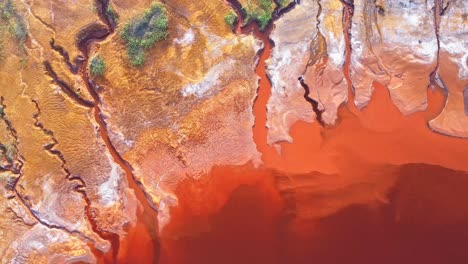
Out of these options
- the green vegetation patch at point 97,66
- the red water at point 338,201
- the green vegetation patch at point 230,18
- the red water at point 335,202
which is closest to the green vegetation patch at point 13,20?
the green vegetation patch at point 97,66

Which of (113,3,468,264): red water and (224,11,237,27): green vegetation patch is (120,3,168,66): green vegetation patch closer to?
(224,11,237,27): green vegetation patch

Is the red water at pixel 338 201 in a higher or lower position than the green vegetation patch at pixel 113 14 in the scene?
lower

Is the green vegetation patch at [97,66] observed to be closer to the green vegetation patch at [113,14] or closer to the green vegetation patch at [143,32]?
the green vegetation patch at [143,32]

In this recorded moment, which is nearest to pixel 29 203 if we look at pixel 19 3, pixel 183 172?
pixel 183 172

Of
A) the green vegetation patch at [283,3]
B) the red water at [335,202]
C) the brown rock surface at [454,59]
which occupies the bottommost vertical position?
the red water at [335,202]

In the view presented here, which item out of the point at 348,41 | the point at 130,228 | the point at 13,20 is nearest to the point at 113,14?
the point at 13,20

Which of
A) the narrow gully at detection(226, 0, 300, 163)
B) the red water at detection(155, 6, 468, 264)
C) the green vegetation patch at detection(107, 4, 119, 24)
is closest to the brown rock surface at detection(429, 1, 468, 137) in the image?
the red water at detection(155, 6, 468, 264)

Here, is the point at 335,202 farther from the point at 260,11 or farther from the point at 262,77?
the point at 260,11

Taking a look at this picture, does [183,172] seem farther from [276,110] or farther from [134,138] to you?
[276,110]
